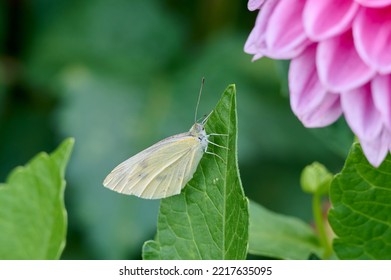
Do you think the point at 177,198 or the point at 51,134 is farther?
the point at 51,134

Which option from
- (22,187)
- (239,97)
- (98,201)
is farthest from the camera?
(239,97)

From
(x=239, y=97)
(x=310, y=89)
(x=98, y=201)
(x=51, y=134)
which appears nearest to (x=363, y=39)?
(x=310, y=89)

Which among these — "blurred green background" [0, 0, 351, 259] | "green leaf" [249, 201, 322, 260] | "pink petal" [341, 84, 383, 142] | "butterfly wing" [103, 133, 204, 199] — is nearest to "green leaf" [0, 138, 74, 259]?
"butterfly wing" [103, 133, 204, 199]

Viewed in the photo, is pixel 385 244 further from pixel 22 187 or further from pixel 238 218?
pixel 22 187

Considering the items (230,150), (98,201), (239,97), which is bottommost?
(98,201)

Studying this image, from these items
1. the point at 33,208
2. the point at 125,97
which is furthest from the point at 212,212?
the point at 125,97

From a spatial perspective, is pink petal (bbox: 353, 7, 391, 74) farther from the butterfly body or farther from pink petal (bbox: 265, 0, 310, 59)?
the butterfly body

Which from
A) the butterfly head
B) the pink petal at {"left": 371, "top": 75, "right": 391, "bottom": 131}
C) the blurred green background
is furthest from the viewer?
the blurred green background
